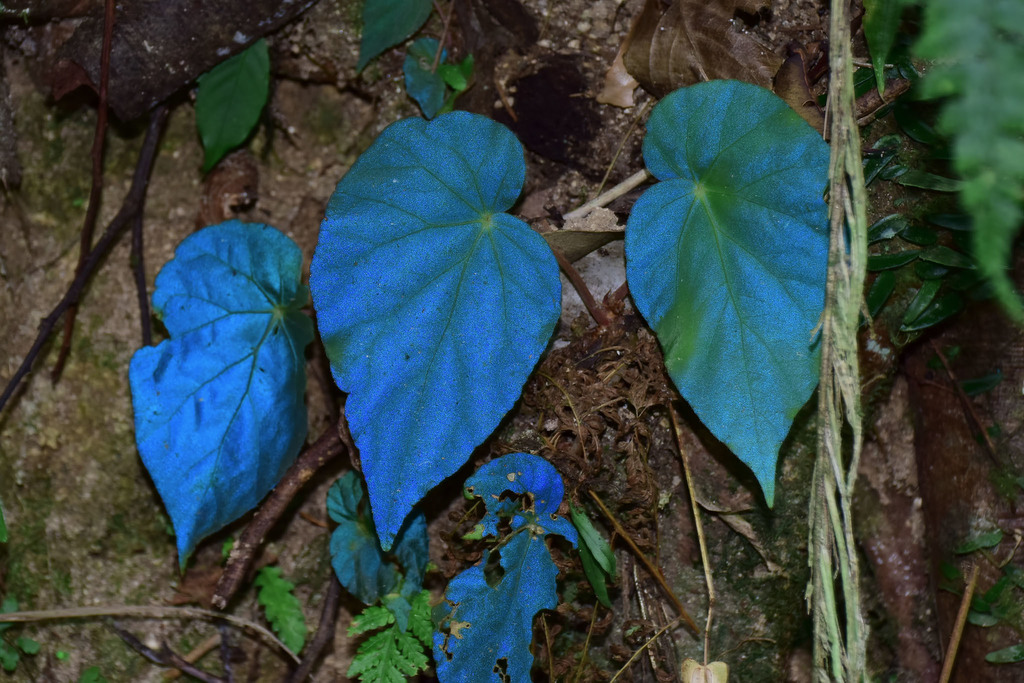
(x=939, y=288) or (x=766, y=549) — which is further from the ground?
(x=939, y=288)

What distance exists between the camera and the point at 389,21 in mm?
1594

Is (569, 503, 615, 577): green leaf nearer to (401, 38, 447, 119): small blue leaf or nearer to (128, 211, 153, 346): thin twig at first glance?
(401, 38, 447, 119): small blue leaf

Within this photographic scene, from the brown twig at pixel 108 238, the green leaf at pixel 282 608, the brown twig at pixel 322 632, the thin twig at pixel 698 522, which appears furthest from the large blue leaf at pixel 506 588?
the brown twig at pixel 108 238

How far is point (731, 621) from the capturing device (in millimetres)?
1430

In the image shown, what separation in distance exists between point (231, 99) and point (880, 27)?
1.32m

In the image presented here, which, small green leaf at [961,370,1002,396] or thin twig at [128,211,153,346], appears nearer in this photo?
small green leaf at [961,370,1002,396]

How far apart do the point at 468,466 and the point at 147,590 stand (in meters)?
0.84

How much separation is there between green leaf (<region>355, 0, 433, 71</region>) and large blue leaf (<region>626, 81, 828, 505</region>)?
0.66 meters

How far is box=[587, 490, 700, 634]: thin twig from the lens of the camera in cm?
136

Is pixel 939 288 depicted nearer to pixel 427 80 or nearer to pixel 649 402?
pixel 649 402

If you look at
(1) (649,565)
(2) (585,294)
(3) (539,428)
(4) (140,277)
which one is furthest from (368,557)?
(4) (140,277)

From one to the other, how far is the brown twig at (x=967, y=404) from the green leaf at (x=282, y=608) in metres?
1.49

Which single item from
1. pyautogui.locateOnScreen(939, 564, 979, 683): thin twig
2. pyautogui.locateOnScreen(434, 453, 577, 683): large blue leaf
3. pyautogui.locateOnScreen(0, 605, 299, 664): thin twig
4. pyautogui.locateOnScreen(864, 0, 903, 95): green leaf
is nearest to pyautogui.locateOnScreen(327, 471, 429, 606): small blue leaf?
pyautogui.locateOnScreen(434, 453, 577, 683): large blue leaf

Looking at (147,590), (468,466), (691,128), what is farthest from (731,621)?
(147,590)
